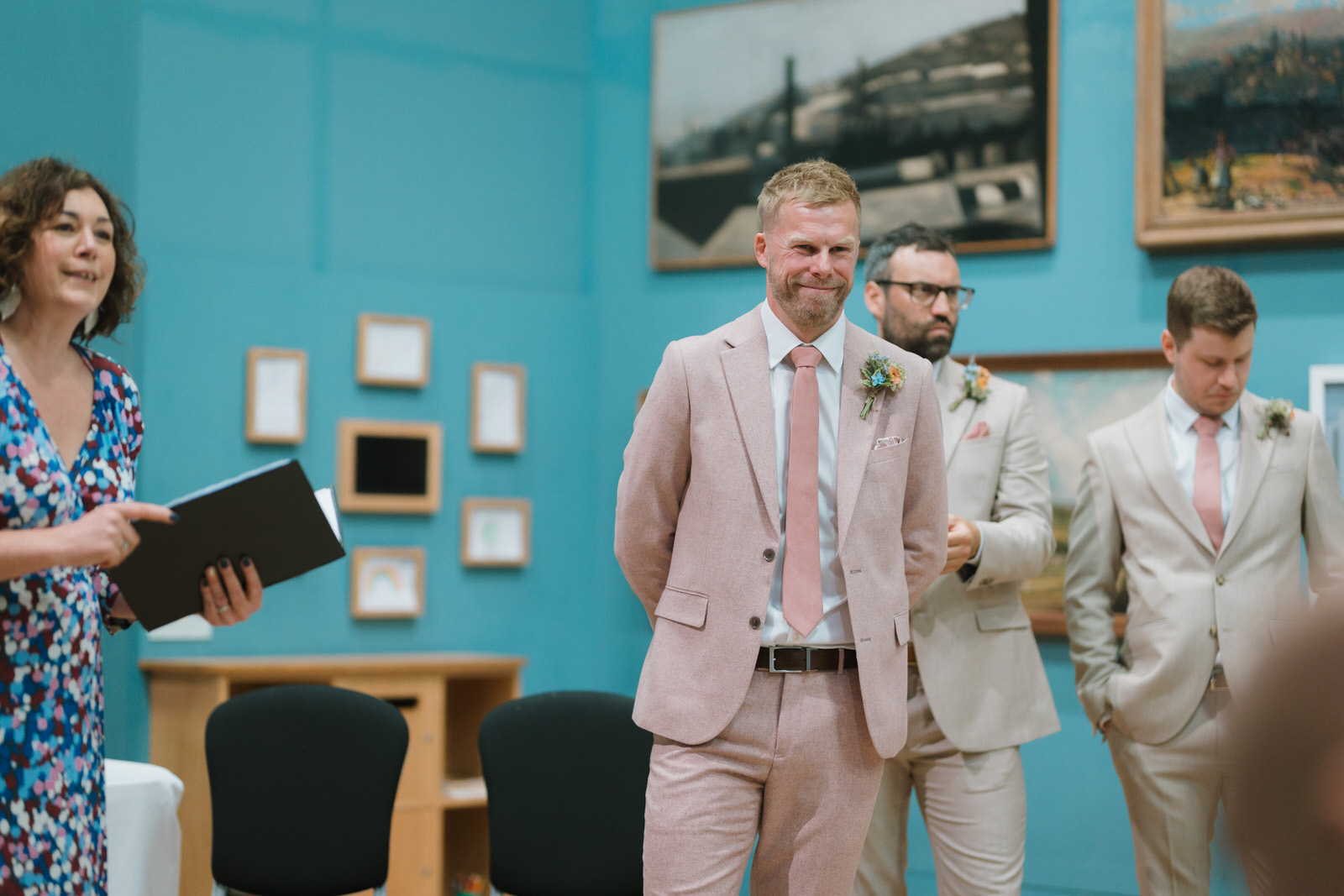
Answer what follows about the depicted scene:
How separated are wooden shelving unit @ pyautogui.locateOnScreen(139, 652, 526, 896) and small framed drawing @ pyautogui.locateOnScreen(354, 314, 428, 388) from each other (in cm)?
107

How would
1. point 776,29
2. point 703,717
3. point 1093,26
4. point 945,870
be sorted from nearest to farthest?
point 703,717 → point 945,870 → point 1093,26 → point 776,29

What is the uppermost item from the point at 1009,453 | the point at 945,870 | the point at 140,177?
the point at 140,177

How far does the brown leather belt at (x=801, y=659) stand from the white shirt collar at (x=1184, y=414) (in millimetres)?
1334

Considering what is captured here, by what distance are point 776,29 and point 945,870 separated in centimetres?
337

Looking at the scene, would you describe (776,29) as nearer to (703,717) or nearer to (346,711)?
(346,711)

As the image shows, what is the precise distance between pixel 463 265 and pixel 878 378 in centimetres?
322

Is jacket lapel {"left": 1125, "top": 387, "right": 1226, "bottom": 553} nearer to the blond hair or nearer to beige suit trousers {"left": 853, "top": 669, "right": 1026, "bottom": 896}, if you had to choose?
beige suit trousers {"left": 853, "top": 669, "right": 1026, "bottom": 896}

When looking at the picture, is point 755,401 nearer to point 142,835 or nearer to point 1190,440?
point 1190,440

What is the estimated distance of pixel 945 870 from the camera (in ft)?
9.98

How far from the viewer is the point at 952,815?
3.02 metres

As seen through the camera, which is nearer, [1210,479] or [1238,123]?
[1210,479]

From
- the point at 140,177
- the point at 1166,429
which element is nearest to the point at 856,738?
the point at 1166,429

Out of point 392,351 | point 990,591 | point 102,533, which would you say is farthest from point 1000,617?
point 392,351

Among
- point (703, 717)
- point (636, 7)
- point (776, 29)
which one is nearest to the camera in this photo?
point (703, 717)
